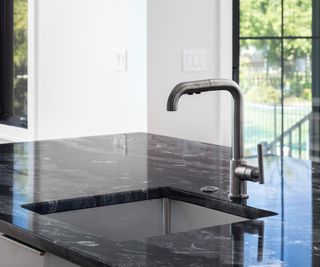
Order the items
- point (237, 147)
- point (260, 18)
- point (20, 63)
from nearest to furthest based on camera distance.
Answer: point (237, 147), point (260, 18), point (20, 63)

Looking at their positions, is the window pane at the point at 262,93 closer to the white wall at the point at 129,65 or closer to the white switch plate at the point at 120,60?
the white wall at the point at 129,65

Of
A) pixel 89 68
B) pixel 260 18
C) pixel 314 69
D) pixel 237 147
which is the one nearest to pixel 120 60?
pixel 89 68

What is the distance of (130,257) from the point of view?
4.42 ft

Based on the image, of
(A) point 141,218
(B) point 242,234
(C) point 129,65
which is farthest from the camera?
(C) point 129,65

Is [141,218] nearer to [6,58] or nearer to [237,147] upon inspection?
[237,147]

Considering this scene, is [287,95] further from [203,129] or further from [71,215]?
[71,215]

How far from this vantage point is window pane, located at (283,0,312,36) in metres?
4.45

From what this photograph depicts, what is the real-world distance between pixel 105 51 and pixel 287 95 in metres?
1.21

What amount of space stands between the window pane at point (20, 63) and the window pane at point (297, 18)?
1.66m

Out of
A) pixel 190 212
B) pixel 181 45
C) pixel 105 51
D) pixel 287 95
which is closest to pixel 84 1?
pixel 105 51

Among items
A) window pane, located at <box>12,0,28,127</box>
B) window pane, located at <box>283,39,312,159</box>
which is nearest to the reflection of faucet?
window pane, located at <box>283,39,312,159</box>

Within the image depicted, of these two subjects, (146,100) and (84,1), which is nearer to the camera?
(146,100)

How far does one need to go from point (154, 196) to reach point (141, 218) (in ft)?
0.22

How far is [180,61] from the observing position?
12.7ft
